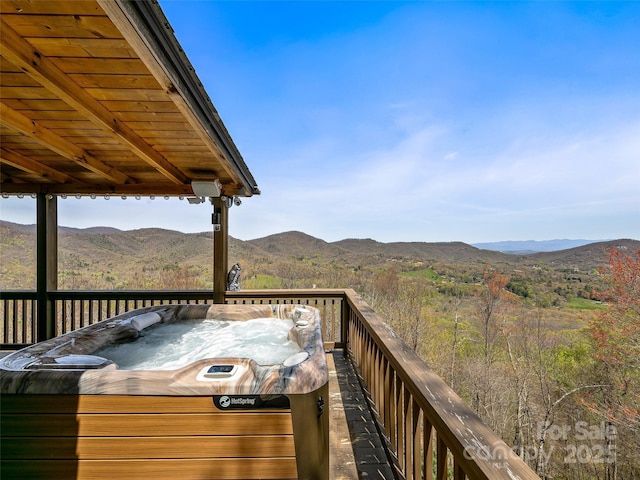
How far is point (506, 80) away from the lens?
25.6 ft

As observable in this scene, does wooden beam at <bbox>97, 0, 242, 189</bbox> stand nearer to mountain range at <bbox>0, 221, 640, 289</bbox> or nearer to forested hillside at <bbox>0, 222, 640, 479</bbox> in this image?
mountain range at <bbox>0, 221, 640, 289</bbox>

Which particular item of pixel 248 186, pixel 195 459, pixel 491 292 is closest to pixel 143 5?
pixel 195 459

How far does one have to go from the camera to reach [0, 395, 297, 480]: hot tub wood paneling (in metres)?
1.56

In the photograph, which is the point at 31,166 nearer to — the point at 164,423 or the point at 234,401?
the point at 164,423

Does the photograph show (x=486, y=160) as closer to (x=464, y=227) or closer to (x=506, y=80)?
(x=506, y=80)

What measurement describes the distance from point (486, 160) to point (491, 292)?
5110 mm

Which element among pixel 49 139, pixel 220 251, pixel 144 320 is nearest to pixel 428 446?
pixel 144 320

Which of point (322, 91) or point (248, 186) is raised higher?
point (322, 91)

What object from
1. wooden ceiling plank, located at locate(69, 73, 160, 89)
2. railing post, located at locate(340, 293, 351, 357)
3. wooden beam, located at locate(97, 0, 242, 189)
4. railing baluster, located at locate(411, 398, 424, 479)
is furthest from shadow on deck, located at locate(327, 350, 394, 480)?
wooden ceiling plank, located at locate(69, 73, 160, 89)

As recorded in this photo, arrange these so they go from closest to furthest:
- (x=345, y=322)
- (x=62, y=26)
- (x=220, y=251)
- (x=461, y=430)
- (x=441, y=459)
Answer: (x=461, y=430) → (x=441, y=459) → (x=62, y=26) → (x=345, y=322) → (x=220, y=251)

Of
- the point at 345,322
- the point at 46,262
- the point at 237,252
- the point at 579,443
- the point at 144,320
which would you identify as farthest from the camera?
the point at 237,252

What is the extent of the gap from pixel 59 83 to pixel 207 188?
2.29m

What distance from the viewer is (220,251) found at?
4.55 meters

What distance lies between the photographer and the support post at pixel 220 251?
4457 mm
